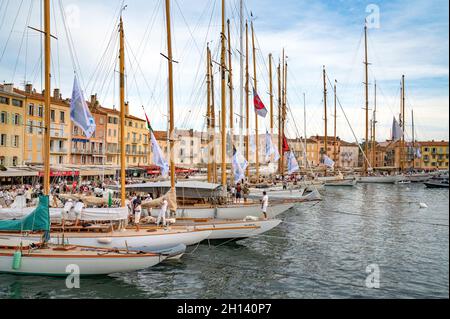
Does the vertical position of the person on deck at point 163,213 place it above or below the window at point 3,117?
below

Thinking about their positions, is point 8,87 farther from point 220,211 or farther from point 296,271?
point 296,271

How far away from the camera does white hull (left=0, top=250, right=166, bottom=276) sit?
1761cm

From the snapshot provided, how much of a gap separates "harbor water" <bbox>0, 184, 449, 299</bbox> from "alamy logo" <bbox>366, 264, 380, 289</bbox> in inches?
1.8

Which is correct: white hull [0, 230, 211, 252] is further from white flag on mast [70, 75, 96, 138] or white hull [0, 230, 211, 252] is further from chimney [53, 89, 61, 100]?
chimney [53, 89, 61, 100]

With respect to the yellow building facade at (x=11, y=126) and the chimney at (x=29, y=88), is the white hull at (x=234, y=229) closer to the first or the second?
the yellow building facade at (x=11, y=126)

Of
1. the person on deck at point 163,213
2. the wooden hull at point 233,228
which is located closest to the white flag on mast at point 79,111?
the person on deck at point 163,213

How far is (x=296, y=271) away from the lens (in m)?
19.9

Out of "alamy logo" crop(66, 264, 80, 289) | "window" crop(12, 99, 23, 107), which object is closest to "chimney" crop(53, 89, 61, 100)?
"window" crop(12, 99, 23, 107)

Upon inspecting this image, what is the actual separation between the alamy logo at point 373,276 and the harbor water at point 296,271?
5cm

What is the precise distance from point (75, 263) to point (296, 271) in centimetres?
1025

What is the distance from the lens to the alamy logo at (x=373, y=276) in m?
17.9

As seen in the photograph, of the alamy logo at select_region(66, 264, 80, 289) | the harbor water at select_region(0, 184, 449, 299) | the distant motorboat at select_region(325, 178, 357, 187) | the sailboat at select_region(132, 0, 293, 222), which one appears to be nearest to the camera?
the harbor water at select_region(0, 184, 449, 299)

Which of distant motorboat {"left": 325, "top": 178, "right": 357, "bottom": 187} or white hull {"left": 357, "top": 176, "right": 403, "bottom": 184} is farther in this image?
white hull {"left": 357, "top": 176, "right": 403, "bottom": 184}
